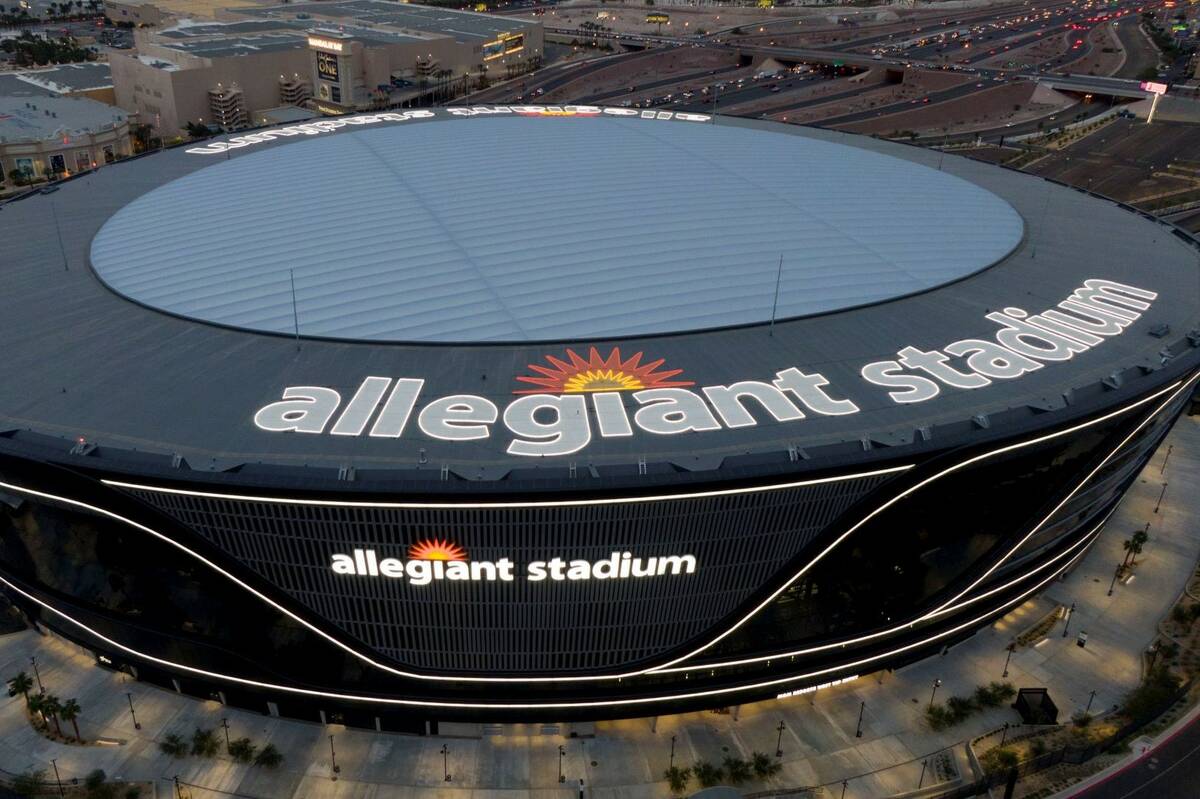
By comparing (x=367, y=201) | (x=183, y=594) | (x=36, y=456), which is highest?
(x=367, y=201)

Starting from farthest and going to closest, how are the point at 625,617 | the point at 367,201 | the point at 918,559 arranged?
1. the point at 367,201
2. the point at 918,559
3. the point at 625,617

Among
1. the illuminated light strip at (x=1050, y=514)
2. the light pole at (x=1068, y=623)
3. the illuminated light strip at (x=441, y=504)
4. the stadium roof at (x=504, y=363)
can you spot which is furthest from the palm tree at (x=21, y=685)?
the light pole at (x=1068, y=623)

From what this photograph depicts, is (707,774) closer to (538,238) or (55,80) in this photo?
(538,238)

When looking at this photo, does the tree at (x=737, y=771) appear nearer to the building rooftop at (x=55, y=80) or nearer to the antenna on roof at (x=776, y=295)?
the antenna on roof at (x=776, y=295)

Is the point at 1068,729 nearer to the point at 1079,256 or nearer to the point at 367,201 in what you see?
the point at 1079,256

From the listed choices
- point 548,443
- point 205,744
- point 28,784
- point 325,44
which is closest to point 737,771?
point 548,443

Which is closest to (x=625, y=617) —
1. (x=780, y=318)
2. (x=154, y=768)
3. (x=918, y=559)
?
(x=918, y=559)
